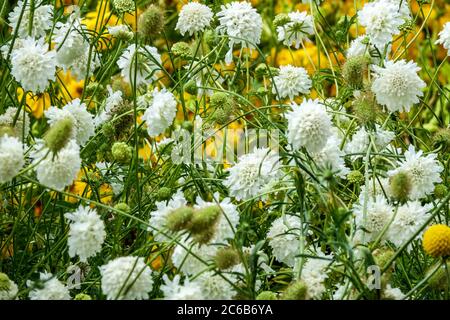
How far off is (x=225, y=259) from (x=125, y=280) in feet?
0.43

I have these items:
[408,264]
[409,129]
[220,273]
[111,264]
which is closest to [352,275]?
[220,273]

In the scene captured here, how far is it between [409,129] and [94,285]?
67cm

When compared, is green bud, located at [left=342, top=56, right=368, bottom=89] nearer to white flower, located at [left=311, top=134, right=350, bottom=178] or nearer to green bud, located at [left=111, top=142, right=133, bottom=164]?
white flower, located at [left=311, top=134, right=350, bottom=178]

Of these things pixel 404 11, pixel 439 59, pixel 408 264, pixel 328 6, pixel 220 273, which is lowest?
pixel 220 273

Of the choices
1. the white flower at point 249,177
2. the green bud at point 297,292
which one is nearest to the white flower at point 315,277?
the green bud at point 297,292

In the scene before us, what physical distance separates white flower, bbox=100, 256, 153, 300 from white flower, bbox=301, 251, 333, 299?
0.22 metres

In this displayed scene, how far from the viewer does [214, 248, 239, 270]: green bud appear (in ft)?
3.77

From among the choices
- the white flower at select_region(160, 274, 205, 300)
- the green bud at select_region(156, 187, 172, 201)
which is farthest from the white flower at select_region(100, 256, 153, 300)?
the green bud at select_region(156, 187, 172, 201)

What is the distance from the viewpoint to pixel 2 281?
1199mm

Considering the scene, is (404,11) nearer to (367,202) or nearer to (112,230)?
(367,202)

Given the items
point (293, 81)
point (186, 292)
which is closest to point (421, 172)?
point (293, 81)

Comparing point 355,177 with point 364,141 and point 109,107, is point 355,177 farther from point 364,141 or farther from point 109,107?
point 109,107

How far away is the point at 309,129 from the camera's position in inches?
49.7

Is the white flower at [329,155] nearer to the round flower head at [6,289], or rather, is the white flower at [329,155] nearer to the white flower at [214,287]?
the white flower at [214,287]
